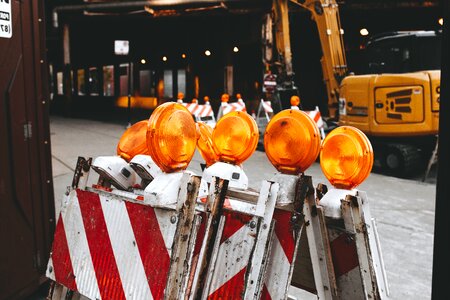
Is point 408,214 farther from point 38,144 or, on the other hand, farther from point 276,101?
point 276,101

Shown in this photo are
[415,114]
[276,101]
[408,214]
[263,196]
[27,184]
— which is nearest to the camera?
[263,196]

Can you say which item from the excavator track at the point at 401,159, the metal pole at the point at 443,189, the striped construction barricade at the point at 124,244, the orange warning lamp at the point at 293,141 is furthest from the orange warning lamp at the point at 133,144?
the excavator track at the point at 401,159

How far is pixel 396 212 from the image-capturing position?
19.6 ft

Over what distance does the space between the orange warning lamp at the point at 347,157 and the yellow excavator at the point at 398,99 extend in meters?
6.71

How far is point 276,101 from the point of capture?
1216 centimetres

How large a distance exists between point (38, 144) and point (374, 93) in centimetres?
694

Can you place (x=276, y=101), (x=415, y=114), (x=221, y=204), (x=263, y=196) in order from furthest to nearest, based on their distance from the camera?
(x=276, y=101) < (x=415, y=114) < (x=221, y=204) < (x=263, y=196)

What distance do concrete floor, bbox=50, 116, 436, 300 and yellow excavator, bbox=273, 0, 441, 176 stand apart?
0.63 meters

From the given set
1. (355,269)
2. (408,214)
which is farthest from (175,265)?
(408,214)

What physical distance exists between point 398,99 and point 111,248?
7.47 meters

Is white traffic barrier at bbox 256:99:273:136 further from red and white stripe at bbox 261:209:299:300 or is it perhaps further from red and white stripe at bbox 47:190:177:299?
red and white stripe at bbox 261:209:299:300

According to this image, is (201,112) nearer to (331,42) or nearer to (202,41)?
(331,42)

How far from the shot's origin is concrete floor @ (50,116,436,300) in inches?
157

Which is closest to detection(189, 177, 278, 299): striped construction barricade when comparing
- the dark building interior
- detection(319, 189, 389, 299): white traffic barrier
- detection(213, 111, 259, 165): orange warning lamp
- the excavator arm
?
detection(319, 189, 389, 299): white traffic barrier
